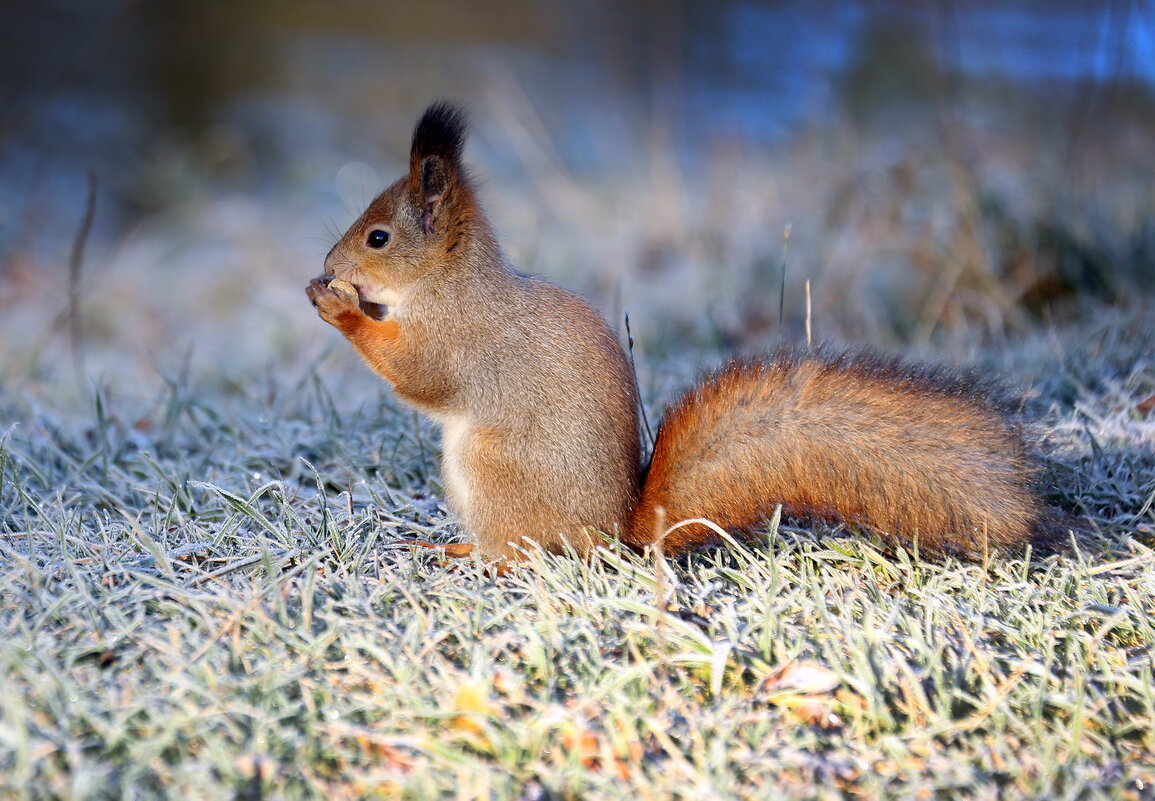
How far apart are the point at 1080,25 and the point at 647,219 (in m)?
2.75

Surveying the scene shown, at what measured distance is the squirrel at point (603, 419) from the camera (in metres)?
2.22

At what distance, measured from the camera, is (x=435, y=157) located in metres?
2.73

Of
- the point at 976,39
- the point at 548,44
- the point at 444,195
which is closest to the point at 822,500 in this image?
the point at 444,195

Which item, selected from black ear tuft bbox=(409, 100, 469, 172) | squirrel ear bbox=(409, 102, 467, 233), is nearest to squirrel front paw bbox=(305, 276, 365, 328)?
squirrel ear bbox=(409, 102, 467, 233)

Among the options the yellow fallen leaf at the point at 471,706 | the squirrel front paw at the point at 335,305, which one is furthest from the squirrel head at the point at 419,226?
the yellow fallen leaf at the point at 471,706

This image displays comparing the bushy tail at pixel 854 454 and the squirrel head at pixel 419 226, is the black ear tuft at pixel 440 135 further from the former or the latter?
the bushy tail at pixel 854 454

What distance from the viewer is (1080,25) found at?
5613mm

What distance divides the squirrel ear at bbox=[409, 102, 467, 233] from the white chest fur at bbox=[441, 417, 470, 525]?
60cm

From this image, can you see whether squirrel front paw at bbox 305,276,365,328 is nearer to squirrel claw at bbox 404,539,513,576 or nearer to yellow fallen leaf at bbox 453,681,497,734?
squirrel claw at bbox 404,539,513,576

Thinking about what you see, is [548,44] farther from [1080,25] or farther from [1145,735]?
[1145,735]

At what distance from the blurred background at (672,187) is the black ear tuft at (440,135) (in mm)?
293

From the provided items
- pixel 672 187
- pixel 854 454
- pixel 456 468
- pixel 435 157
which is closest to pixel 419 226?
pixel 435 157

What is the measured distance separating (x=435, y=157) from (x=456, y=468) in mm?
854

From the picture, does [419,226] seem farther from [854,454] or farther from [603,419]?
[854,454]
